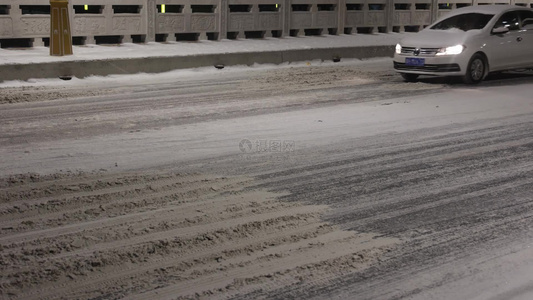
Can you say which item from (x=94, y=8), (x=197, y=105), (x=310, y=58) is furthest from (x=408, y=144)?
(x=94, y=8)

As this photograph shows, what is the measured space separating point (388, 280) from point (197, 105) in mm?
7618

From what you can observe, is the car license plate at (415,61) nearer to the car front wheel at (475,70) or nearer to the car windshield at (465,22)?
the car front wheel at (475,70)

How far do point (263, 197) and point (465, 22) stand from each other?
10.7m

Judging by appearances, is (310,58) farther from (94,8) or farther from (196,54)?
(94,8)

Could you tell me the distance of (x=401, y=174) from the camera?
7.82 meters

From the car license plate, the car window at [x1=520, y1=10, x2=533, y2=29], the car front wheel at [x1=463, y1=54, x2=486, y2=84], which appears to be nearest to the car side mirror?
the car front wheel at [x1=463, y1=54, x2=486, y2=84]

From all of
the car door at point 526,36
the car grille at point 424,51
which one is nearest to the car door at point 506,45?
the car door at point 526,36

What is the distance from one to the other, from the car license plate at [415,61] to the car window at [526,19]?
280 centimetres

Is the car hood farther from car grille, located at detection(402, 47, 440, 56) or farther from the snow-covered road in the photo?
the snow-covered road

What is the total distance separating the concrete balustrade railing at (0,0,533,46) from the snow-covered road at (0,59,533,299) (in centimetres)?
689

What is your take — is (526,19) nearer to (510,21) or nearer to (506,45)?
(510,21)

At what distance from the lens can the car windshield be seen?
15.8m

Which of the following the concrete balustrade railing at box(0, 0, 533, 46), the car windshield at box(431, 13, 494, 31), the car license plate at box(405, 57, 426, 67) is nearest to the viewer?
the car license plate at box(405, 57, 426, 67)

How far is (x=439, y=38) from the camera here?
15375 millimetres
